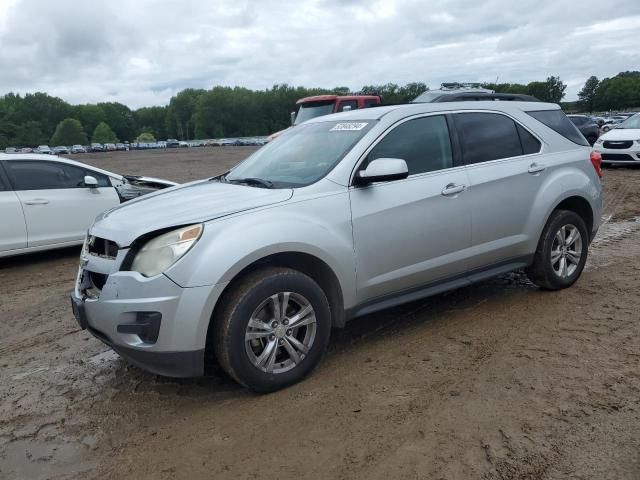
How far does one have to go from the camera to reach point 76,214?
24.7 feet

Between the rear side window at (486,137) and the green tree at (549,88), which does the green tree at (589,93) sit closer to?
the green tree at (549,88)

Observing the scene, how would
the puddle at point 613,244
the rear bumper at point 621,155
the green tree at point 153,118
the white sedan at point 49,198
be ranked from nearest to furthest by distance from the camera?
the puddle at point 613,244 → the white sedan at point 49,198 → the rear bumper at point 621,155 → the green tree at point 153,118

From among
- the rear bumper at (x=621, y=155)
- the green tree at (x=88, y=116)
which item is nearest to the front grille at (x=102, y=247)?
the rear bumper at (x=621, y=155)

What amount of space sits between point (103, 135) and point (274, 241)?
155 metres

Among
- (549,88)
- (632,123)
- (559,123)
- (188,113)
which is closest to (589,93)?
(549,88)

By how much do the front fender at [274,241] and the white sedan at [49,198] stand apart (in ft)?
15.8

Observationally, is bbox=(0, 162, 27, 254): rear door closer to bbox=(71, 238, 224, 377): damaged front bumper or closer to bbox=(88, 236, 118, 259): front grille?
bbox=(88, 236, 118, 259): front grille

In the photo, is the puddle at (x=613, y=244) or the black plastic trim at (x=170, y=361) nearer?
the black plastic trim at (x=170, y=361)

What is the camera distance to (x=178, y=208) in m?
3.63

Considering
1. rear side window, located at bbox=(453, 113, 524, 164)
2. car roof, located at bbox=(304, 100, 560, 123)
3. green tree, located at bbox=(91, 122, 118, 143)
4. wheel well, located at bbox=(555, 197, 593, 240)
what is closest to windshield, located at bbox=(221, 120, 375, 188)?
car roof, located at bbox=(304, 100, 560, 123)

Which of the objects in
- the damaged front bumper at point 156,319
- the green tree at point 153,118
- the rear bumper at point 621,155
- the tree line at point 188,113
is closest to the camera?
the damaged front bumper at point 156,319

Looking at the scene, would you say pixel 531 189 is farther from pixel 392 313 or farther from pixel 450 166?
pixel 392 313

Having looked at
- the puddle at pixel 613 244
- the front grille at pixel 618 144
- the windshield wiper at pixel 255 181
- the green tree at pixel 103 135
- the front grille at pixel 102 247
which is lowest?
the puddle at pixel 613 244

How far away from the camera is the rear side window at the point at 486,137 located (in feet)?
15.2
